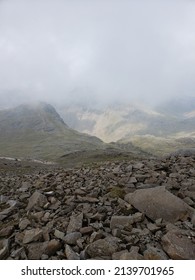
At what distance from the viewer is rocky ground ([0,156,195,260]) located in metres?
8.19

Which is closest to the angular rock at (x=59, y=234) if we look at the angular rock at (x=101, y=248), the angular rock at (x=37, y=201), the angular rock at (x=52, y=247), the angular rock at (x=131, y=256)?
A: the angular rock at (x=52, y=247)

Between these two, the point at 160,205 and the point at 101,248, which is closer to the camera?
the point at 101,248

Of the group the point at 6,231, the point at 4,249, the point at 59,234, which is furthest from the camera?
the point at 6,231

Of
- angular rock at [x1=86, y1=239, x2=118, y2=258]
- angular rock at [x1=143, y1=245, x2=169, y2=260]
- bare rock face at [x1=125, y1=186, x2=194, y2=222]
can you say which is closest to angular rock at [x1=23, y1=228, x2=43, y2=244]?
angular rock at [x1=86, y1=239, x2=118, y2=258]

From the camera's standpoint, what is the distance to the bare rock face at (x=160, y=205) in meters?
9.91

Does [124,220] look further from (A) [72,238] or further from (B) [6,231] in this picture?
(B) [6,231]

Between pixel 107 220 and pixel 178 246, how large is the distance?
242cm

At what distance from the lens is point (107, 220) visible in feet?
32.2

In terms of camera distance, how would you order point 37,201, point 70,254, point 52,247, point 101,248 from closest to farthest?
1. point 70,254
2. point 101,248
3. point 52,247
4. point 37,201

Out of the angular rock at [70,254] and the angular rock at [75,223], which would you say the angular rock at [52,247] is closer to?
the angular rock at [70,254]

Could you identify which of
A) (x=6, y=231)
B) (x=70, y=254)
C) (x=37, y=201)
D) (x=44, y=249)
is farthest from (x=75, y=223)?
(x=37, y=201)

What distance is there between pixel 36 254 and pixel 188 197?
5.35 metres
